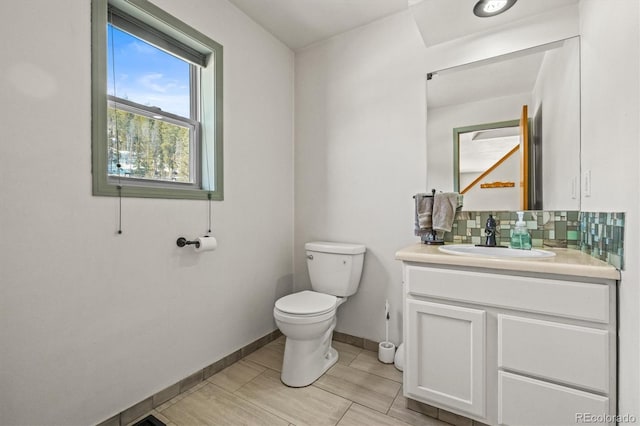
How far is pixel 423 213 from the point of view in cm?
186

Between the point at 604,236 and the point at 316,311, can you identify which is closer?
the point at 604,236

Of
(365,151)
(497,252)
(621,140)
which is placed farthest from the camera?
(365,151)

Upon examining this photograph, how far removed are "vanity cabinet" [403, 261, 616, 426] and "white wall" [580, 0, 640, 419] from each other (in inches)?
2.9

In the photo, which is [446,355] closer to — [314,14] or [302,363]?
[302,363]

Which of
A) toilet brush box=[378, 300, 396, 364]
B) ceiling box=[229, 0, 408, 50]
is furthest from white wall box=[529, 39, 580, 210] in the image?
toilet brush box=[378, 300, 396, 364]

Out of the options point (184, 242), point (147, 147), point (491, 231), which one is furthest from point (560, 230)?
point (147, 147)

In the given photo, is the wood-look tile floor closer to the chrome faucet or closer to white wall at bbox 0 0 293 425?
white wall at bbox 0 0 293 425

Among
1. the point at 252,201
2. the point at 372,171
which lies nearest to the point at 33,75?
the point at 252,201

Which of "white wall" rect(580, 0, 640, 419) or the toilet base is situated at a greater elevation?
"white wall" rect(580, 0, 640, 419)

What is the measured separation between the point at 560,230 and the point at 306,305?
1.48m

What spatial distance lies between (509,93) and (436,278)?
1.23 meters

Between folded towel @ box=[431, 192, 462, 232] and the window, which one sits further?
folded towel @ box=[431, 192, 462, 232]

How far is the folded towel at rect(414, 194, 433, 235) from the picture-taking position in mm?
1849

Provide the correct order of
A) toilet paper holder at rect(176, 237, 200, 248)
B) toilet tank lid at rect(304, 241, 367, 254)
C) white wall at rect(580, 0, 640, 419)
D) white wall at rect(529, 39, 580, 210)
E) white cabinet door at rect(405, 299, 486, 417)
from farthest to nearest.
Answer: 1. toilet tank lid at rect(304, 241, 367, 254)
2. toilet paper holder at rect(176, 237, 200, 248)
3. white wall at rect(529, 39, 580, 210)
4. white cabinet door at rect(405, 299, 486, 417)
5. white wall at rect(580, 0, 640, 419)
